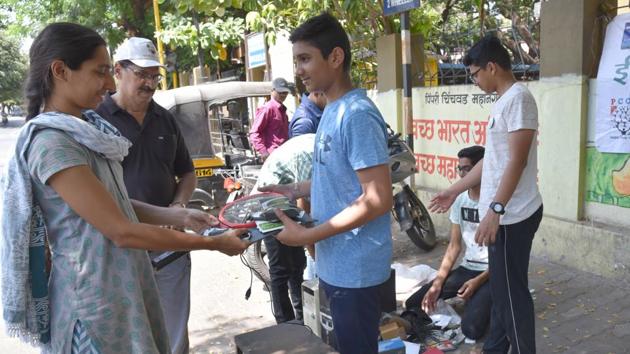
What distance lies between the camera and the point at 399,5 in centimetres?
558

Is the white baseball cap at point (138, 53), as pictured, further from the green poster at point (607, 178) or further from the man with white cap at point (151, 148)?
the green poster at point (607, 178)

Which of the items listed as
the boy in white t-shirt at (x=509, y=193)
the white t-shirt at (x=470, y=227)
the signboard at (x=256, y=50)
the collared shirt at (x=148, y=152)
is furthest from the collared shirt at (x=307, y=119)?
the signboard at (x=256, y=50)

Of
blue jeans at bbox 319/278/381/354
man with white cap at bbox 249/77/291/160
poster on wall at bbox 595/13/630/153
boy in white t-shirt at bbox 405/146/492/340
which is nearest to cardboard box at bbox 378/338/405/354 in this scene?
boy in white t-shirt at bbox 405/146/492/340

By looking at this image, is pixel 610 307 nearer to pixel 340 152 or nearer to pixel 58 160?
pixel 340 152

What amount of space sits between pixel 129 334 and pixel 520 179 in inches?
77.3

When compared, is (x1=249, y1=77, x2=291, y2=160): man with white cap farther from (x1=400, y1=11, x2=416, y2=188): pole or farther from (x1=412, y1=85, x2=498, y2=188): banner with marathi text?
(x1=412, y1=85, x2=498, y2=188): banner with marathi text

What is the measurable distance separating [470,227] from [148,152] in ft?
7.41

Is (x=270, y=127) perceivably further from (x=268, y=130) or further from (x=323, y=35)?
(x=323, y=35)

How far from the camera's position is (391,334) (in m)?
3.22

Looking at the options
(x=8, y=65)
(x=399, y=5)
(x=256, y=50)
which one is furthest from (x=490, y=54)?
(x=8, y=65)

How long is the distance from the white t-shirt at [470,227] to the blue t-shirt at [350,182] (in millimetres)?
1838

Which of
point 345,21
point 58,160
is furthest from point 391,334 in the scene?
point 345,21

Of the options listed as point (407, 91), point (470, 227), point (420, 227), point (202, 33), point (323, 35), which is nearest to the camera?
point (323, 35)

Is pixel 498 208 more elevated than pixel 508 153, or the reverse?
pixel 508 153
